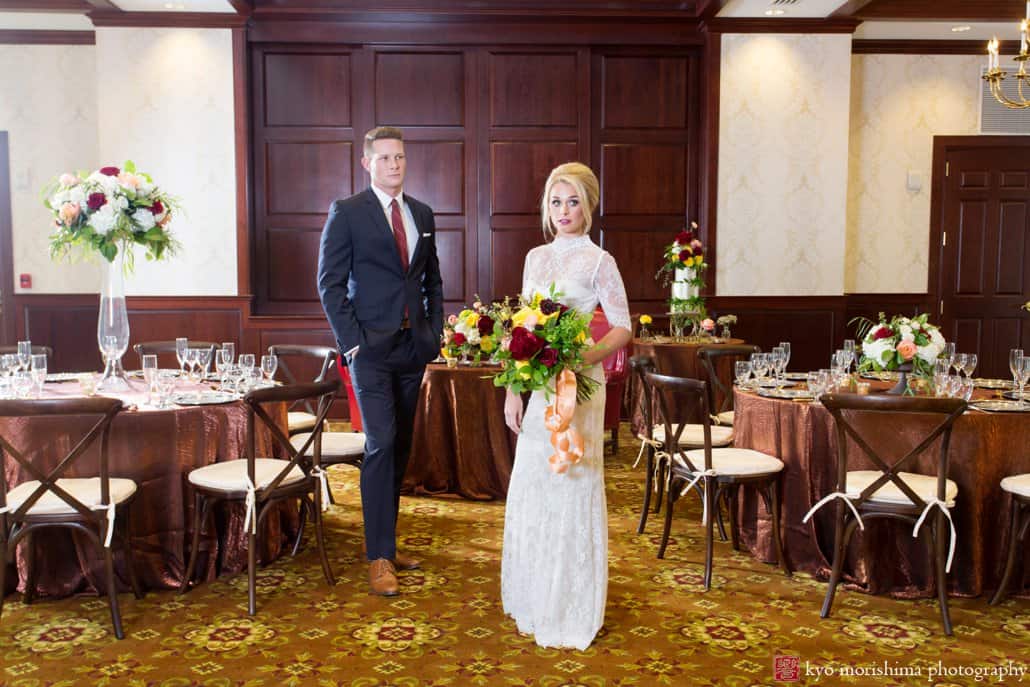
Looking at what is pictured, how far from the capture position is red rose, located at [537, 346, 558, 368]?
2.91 m

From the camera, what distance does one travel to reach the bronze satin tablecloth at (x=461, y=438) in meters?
5.38

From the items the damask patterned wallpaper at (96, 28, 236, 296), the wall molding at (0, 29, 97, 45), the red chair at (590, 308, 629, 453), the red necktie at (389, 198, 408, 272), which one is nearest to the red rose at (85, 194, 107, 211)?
Result: the red necktie at (389, 198, 408, 272)

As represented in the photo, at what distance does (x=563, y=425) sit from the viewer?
9.87ft

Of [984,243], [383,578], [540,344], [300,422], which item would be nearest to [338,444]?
[300,422]

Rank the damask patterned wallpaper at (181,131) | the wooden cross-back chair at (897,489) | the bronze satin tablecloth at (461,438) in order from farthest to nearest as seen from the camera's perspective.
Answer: the damask patterned wallpaper at (181,131)
the bronze satin tablecloth at (461,438)
the wooden cross-back chair at (897,489)

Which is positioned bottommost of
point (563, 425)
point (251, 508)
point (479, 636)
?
point (479, 636)

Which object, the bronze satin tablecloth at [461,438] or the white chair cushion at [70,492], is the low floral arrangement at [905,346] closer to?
the bronze satin tablecloth at [461,438]

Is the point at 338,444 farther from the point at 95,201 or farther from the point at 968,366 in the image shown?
the point at 968,366

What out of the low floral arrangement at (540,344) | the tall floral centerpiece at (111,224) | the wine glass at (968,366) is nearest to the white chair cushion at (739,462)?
the wine glass at (968,366)

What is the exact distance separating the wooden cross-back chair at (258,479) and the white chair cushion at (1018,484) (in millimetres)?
2725

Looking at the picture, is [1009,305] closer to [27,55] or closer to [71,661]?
[71,661]

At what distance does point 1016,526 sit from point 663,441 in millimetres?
1681

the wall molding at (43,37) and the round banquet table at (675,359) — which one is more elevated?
the wall molding at (43,37)

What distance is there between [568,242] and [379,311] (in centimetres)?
95
